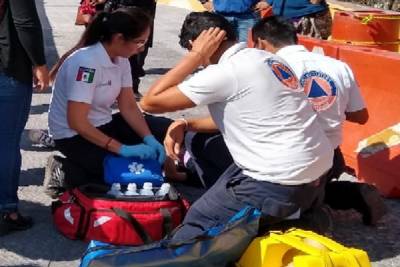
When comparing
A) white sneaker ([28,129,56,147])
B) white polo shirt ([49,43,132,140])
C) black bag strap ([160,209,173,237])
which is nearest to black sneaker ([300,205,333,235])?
black bag strap ([160,209,173,237])

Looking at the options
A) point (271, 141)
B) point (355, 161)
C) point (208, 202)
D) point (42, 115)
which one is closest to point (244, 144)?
point (271, 141)

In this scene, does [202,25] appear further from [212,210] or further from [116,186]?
[116,186]

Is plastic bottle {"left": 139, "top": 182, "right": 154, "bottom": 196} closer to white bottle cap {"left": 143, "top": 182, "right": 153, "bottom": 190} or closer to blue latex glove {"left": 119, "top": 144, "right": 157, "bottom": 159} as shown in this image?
white bottle cap {"left": 143, "top": 182, "right": 153, "bottom": 190}

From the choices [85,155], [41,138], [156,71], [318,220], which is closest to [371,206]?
[318,220]

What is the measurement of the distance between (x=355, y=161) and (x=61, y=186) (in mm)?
1900

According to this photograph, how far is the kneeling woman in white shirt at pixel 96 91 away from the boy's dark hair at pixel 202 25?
580mm

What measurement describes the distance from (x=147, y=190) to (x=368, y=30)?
2.80 meters

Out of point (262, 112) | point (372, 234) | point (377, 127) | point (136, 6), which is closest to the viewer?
point (262, 112)

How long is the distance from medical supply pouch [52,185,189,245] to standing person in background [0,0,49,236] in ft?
0.97

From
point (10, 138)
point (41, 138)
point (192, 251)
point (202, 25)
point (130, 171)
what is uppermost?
point (202, 25)

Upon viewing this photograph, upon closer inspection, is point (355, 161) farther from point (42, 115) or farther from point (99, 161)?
point (42, 115)

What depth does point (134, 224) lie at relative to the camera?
358 centimetres

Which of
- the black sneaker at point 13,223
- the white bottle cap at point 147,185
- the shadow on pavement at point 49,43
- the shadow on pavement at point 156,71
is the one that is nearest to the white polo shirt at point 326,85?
the white bottle cap at point 147,185

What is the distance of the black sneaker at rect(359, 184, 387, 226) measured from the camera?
4.00 m
